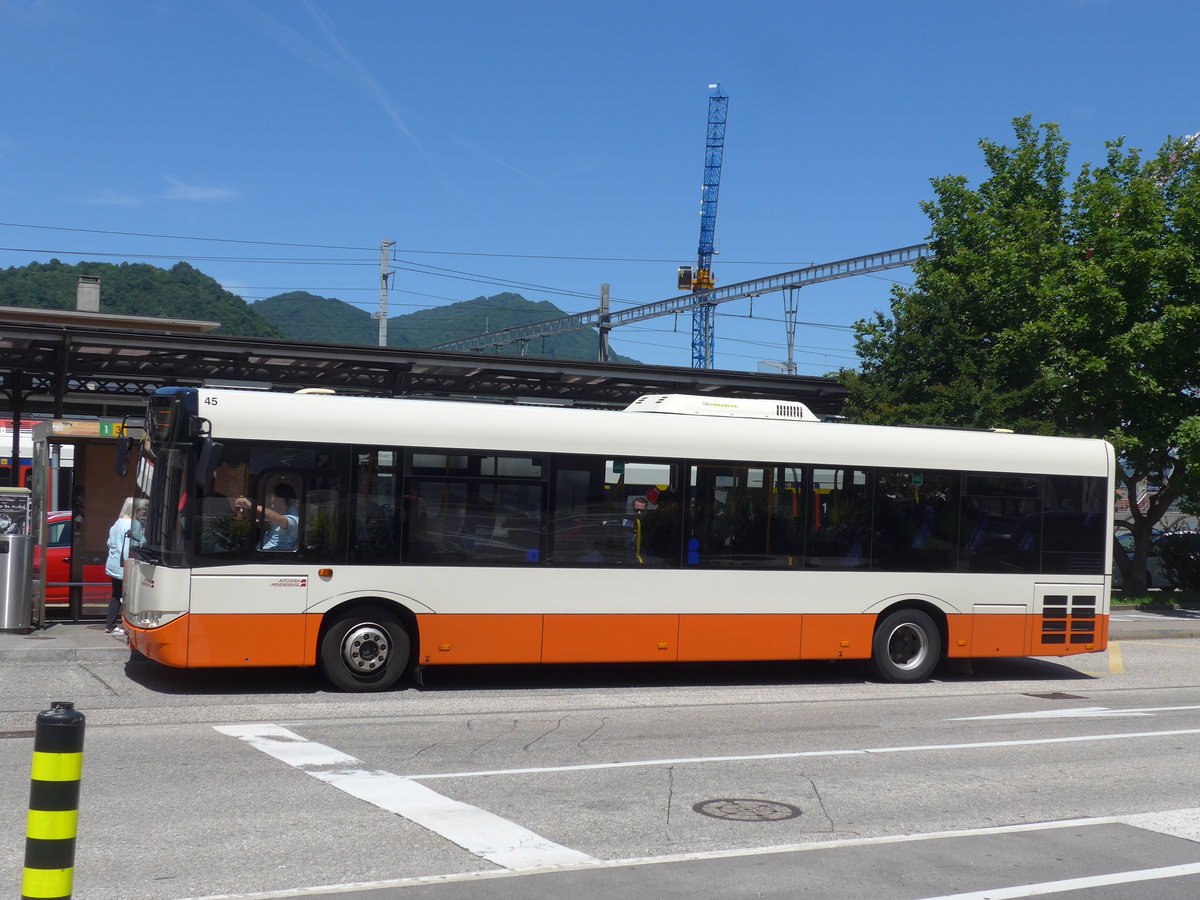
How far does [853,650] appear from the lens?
13633mm

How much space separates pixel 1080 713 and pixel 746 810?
6.23 m

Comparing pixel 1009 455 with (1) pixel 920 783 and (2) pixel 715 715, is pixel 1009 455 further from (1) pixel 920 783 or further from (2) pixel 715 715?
(1) pixel 920 783

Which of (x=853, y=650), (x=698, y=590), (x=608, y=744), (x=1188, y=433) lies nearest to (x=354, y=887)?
(x=608, y=744)

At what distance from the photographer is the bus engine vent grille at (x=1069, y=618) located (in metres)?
14.4

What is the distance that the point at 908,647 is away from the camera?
14.1 m

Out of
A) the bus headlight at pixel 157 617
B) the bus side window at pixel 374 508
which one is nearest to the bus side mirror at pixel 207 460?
the bus headlight at pixel 157 617

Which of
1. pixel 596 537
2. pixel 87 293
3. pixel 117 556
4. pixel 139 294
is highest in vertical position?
pixel 139 294

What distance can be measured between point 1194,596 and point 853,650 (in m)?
16.8

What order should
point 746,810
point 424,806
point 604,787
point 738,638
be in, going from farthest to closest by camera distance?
point 738,638
point 604,787
point 746,810
point 424,806

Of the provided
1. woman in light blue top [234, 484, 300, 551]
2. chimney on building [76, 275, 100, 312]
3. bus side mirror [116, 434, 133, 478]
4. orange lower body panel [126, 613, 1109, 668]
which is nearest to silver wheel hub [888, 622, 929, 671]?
orange lower body panel [126, 613, 1109, 668]

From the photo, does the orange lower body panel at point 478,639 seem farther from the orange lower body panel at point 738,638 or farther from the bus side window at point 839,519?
the bus side window at point 839,519

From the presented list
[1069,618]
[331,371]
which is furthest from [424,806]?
[331,371]

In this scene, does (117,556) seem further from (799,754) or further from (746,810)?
(746,810)

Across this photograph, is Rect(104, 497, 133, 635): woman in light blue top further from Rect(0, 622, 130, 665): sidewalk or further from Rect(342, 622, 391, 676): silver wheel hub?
Rect(342, 622, 391, 676): silver wheel hub
